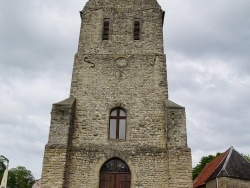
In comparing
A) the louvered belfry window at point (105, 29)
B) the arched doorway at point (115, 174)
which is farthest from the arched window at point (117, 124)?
the louvered belfry window at point (105, 29)

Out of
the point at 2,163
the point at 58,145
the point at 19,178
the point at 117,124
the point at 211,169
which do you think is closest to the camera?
the point at 58,145

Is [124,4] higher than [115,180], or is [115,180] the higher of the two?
[124,4]

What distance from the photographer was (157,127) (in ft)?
47.5

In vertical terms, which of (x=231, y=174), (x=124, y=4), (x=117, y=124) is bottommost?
(x=231, y=174)

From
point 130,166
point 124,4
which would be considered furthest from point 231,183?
point 124,4

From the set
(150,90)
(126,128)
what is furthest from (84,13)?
(126,128)

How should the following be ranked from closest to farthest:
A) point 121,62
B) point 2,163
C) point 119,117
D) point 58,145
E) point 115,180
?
point 58,145
point 115,180
point 119,117
point 121,62
point 2,163

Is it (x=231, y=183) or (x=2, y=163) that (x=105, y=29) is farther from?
(x=2, y=163)

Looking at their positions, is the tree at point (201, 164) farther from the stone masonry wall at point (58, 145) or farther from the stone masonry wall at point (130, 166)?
the stone masonry wall at point (58, 145)

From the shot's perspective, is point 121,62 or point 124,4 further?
point 124,4

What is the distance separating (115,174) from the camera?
13836 mm

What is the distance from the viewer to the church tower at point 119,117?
1347 cm

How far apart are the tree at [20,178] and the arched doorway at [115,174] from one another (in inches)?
1955

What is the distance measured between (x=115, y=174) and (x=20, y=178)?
5326cm
